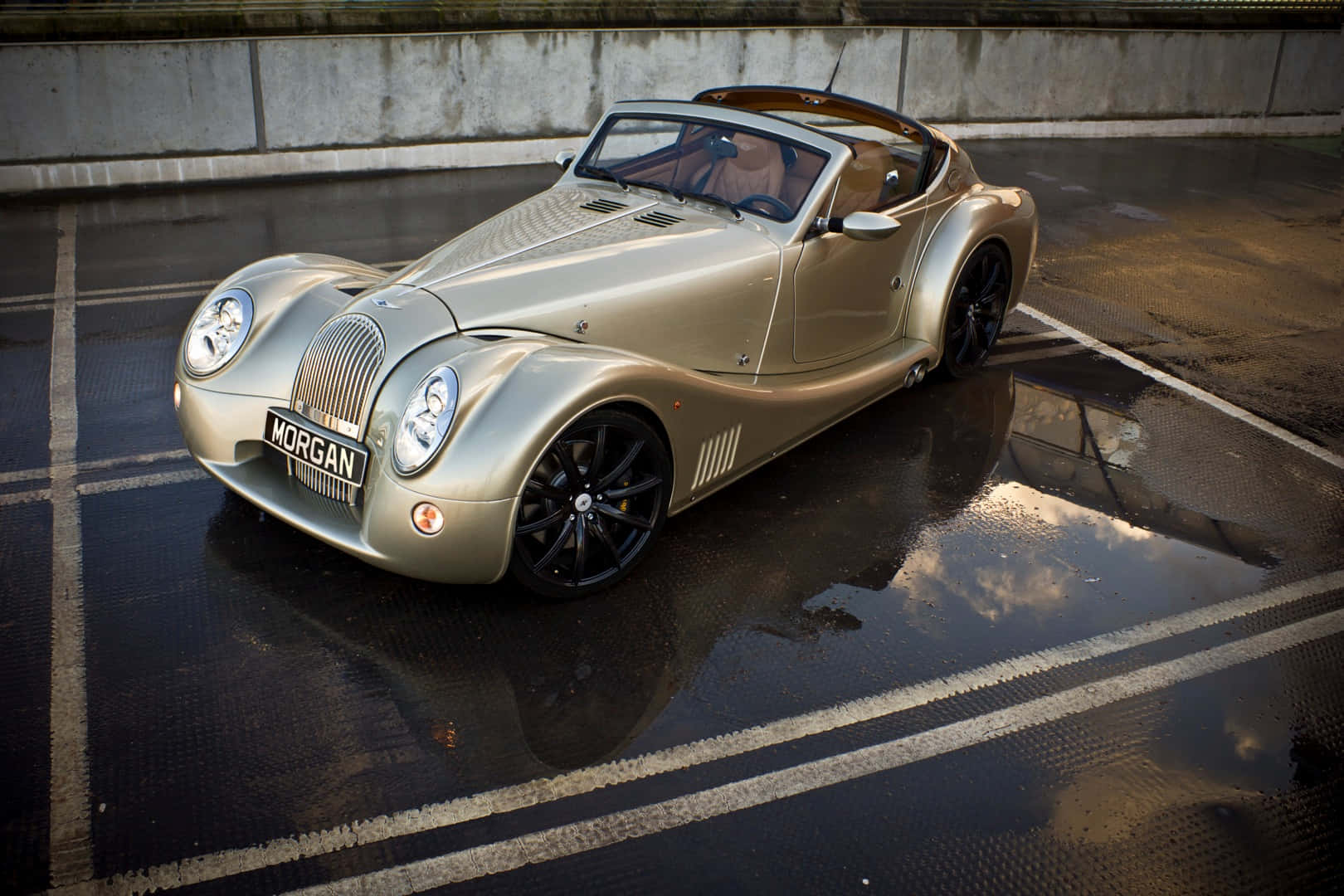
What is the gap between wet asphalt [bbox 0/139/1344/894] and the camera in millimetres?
3027

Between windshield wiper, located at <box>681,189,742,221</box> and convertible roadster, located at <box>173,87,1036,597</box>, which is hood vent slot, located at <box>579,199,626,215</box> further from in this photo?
windshield wiper, located at <box>681,189,742,221</box>

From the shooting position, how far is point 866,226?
482 centimetres

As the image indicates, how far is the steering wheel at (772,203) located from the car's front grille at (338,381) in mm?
1848

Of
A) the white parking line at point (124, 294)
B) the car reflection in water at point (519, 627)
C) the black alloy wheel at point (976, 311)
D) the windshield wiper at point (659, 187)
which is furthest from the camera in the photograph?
the white parking line at point (124, 294)

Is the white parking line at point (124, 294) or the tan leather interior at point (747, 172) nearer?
the tan leather interior at point (747, 172)

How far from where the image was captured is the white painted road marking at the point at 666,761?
114 inches

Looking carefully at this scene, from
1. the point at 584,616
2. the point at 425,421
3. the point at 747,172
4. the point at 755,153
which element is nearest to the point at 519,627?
the point at 584,616

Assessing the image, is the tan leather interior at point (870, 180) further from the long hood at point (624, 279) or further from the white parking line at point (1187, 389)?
the white parking line at point (1187, 389)

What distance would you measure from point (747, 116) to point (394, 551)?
2749mm

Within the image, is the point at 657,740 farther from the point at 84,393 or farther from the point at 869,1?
the point at 869,1

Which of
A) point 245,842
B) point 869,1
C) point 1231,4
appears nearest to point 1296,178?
point 1231,4

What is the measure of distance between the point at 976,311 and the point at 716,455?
2.49 metres

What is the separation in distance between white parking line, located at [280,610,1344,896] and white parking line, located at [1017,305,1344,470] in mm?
1746

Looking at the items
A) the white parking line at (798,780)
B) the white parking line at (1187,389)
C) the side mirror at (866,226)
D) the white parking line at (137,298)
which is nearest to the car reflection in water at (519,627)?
the white parking line at (798,780)
